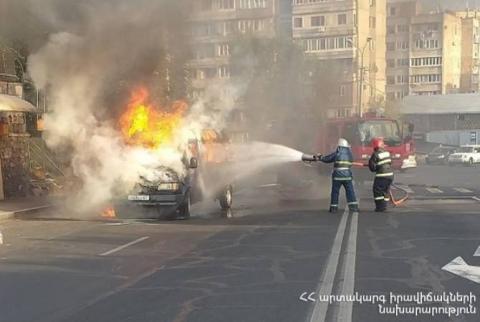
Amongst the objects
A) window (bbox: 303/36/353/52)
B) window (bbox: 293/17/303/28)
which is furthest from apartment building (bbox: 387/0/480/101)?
window (bbox: 293/17/303/28)

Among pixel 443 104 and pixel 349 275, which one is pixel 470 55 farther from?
pixel 349 275

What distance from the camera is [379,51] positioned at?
8562 centimetres

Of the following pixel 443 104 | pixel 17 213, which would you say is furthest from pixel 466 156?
pixel 443 104

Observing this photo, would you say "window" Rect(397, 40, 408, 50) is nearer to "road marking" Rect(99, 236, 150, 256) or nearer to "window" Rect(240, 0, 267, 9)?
"window" Rect(240, 0, 267, 9)

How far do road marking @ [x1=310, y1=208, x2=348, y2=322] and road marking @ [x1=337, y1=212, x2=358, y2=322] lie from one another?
4.8 inches

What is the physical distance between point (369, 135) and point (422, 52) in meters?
81.0

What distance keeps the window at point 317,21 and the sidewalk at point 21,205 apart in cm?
5698

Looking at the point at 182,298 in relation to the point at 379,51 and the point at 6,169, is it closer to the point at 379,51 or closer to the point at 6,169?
the point at 6,169

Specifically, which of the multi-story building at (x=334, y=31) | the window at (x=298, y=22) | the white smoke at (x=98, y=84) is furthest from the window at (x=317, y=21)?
the white smoke at (x=98, y=84)

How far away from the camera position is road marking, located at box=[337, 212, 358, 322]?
522 cm

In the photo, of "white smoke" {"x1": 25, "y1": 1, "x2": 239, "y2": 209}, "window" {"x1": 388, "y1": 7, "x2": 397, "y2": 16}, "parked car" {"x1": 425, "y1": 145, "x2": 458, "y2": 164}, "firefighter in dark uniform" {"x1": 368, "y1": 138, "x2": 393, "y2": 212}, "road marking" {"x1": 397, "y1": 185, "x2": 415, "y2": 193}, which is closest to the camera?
"white smoke" {"x1": 25, "y1": 1, "x2": 239, "y2": 209}

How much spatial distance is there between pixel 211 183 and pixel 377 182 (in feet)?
12.0

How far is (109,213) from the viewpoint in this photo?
534 inches

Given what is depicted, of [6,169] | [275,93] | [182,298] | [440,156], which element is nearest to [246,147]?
[6,169]
